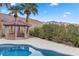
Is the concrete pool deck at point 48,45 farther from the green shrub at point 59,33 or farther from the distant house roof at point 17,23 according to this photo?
the distant house roof at point 17,23

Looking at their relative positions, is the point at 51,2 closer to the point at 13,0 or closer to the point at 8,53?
the point at 13,0

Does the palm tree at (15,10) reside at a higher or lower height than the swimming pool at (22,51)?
higher

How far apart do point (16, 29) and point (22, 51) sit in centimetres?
26

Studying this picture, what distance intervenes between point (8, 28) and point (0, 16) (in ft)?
0.54

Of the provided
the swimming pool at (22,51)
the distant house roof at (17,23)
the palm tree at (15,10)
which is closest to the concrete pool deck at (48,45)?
the swimming pool at (22,51)

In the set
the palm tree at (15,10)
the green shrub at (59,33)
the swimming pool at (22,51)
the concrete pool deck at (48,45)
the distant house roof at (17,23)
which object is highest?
the palm tree at (15,10)

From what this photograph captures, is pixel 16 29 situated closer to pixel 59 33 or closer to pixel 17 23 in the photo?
pixel 17 23

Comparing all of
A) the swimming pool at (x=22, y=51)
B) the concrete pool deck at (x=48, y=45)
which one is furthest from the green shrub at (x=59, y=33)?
the swimming pool at (x=22, y=51)

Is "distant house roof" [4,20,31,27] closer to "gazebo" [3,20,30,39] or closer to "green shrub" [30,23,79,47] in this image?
"gazebo" [3,20,30,39]

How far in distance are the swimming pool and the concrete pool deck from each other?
4 cm

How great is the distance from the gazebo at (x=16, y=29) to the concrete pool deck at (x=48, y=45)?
0.06 m

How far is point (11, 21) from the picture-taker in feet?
7.84

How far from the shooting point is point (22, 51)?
2355mm

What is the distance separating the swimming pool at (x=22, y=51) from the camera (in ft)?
7.69
